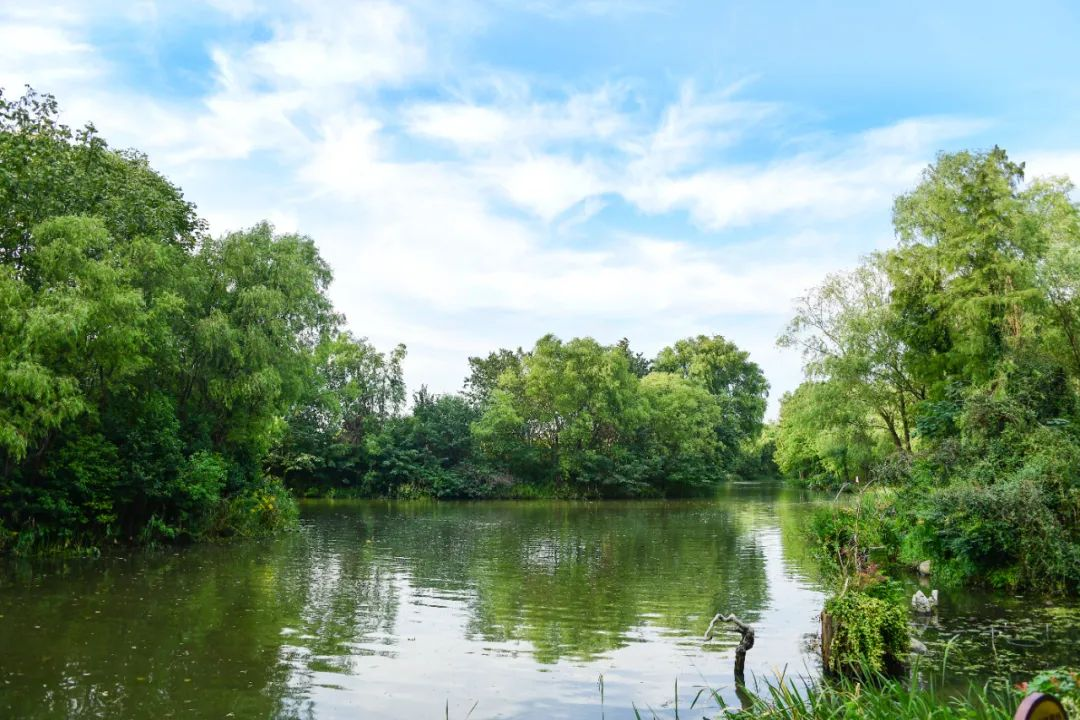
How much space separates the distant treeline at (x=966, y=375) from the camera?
16.5m

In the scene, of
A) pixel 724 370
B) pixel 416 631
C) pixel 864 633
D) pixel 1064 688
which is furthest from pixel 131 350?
pixel 724 370

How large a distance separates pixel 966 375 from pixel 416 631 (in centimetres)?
2050

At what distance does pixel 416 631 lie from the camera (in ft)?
44.8

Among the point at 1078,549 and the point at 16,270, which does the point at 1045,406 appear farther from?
the point at 16,270

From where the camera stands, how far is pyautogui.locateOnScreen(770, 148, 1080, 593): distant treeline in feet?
54.1

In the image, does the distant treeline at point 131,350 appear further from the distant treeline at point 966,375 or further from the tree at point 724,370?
the tree at point 724,370

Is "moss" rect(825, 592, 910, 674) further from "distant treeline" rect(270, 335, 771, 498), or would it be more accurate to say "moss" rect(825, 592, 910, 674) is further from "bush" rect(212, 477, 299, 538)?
"distant treeline" rect(270, 335, 771, 498)

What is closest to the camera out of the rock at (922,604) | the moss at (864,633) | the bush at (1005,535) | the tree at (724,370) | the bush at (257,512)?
the moss at (864,633)

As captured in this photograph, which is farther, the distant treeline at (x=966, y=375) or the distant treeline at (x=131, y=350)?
the distant treeline at (x=131, y=350)

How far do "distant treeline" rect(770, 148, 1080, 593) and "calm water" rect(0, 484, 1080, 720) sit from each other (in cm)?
165

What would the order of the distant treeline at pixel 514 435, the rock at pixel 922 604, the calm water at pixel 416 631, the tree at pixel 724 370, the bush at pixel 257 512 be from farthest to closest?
the tree at pixel 724 370
the distant treeline at pixel 514 435
the bush at pixel 257 512
the rock at pixel 922 604
the calm water at pixel 416 631

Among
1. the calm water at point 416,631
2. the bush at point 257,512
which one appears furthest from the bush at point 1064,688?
the bush at point 257,512

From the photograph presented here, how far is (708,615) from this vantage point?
1516 cm

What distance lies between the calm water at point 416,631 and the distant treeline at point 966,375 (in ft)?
5.41
